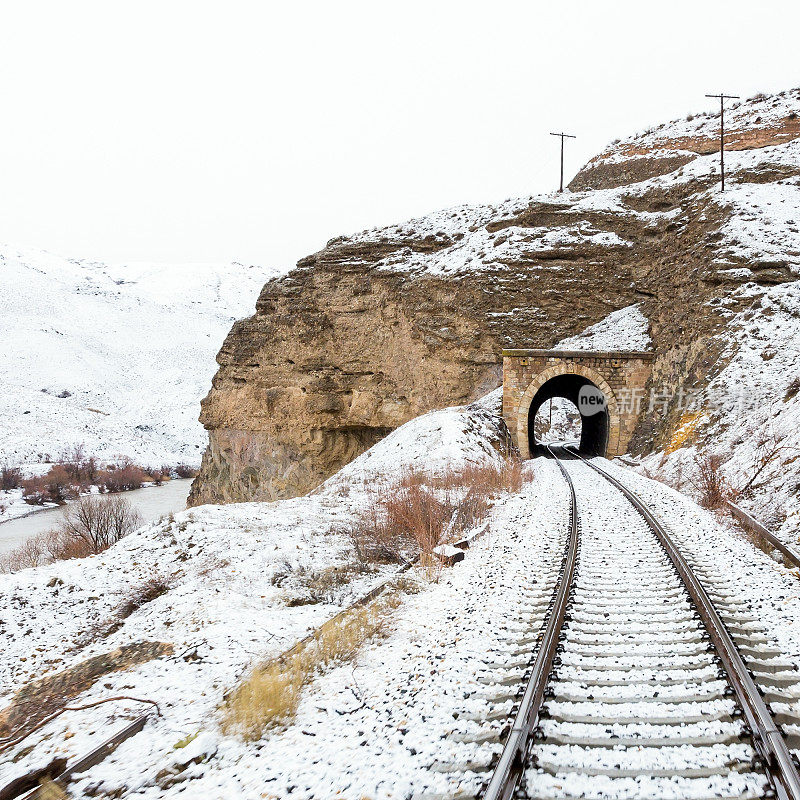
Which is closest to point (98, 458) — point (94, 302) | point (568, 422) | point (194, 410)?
point (194, 410)

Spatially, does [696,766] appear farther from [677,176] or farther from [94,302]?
[94,302]

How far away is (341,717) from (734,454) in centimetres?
1313

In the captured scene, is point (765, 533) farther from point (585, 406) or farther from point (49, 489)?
point (49, 489)

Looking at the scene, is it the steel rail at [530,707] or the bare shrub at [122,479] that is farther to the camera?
the bare shrub at [122,479]

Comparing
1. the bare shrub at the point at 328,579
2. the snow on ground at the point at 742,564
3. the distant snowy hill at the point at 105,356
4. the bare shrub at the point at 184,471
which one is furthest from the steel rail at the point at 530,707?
the distant snowy hill at the point at 105,356

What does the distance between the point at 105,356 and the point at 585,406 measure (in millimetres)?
127157

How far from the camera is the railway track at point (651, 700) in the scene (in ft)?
9.71

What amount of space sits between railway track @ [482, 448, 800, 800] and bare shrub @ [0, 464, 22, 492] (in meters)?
66.7

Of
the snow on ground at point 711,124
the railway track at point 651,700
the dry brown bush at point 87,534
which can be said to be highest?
the snow on ground at point 711,124

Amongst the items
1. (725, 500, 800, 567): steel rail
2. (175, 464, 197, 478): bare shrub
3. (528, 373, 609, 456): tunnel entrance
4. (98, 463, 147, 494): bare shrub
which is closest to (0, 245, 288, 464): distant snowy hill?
(175, 464, 197, 478): bare shrub

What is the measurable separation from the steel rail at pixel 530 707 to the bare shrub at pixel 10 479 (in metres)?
66.2

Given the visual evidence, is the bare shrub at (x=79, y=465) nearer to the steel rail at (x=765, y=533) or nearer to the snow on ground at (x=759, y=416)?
the snow on ground at (x=759, y=416)

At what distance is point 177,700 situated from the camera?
4492 mm

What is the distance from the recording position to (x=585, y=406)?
27.1 meters
